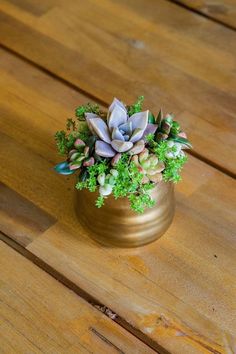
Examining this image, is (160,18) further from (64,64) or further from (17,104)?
(17,104)

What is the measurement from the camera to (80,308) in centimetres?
86

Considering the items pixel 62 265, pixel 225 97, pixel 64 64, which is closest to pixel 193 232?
pixel 62 265

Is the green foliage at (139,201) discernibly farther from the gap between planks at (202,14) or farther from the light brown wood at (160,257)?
the gap between planks at (202,14)

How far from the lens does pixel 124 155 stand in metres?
0.79

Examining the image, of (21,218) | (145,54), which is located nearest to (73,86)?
(145,54)

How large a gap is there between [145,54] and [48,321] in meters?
0.60

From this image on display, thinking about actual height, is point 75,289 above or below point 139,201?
below

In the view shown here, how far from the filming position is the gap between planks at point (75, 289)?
0.82 meters

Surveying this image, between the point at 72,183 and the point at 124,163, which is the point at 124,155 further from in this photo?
the point at 72,183

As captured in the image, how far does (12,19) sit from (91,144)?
62 cm

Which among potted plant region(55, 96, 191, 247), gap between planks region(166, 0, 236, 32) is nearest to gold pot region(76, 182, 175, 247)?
potted plant region(55, 96, 191, 247)

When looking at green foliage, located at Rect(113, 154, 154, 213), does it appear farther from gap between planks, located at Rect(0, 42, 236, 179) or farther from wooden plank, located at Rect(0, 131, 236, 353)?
gap between planks, located at Rect(0, 42, 236, 179)

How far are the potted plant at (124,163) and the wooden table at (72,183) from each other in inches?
2.8

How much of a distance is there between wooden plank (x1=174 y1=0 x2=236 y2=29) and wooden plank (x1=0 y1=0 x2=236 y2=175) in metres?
0.03
